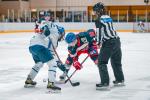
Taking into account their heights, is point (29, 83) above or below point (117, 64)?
below

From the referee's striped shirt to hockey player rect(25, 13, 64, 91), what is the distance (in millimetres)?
540

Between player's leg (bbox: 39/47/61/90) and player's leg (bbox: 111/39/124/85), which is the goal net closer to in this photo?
player's leg (bbox: 111/39/124/85)

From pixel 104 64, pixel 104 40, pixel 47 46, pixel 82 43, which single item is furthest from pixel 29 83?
pixel 104 40

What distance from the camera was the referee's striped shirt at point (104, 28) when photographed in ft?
20.3

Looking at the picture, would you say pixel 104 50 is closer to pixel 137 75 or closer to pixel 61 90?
pixel 61 90

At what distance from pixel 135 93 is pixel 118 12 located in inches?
1001

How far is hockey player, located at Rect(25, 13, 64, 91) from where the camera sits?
598 cm

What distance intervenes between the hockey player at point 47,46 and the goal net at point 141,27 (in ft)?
74.2

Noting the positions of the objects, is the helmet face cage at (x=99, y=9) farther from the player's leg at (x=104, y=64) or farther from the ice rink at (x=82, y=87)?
the ice rink at (x=82, y=87)

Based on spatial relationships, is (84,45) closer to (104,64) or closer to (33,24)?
(104,64)

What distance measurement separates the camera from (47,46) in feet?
20.4

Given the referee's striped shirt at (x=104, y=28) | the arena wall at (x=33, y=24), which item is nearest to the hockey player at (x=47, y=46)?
the referee's striped shirt at (x=104, y=28)

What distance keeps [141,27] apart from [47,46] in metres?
23.1

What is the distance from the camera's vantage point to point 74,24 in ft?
96.9
